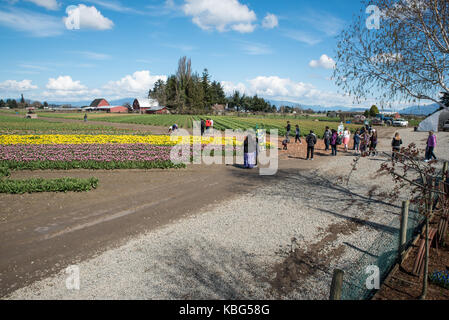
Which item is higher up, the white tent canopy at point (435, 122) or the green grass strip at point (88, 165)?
the white tent canopy at point (435, 122)

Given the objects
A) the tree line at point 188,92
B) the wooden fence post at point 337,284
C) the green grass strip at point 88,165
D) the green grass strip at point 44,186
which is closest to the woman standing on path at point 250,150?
the green grass strip at point 88,165

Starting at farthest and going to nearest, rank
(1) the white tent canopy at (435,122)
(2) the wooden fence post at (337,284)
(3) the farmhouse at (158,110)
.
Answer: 1. (3) the farmhouse at (158,110)
2. (1) the white tent canopy at (435,122)
3. (2) the wooden fence post at (337,284)

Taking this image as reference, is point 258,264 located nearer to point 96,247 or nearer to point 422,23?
point 96,247

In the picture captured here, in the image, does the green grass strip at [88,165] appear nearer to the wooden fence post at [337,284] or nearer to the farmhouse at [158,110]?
the wooden fence post at [337,284]

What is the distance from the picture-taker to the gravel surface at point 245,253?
463cm

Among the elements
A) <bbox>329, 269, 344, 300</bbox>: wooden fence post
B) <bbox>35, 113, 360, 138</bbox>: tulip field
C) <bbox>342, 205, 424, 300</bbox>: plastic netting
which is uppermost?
<bbox>35, 113, 360, 138</bbox>: tulip field

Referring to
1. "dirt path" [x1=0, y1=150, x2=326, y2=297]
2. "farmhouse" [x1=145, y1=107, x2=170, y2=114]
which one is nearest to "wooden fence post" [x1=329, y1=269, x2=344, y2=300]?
"dirt path" [x1=0, y1=150, x2=326, y2=297]

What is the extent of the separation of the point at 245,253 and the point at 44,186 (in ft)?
26.5

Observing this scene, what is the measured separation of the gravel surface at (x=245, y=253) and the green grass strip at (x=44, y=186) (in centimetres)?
472

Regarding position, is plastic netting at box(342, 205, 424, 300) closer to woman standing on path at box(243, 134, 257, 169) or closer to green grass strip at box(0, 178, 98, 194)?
woman standing on path at box(243, 134, 257, 169)

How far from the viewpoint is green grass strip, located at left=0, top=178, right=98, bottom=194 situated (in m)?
9.44

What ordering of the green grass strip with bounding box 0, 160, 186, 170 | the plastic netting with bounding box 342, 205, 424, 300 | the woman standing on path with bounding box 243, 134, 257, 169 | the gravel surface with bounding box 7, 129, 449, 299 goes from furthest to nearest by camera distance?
1. the woman standing on path with bounding box 243, 134, 257, 169
2. the green grass strip with bounding box 0, 160, 186, 170
3. the gravel surface with bounding box 7, 129, 449, 299
4. the plastic netting with bounding box 342, 205, 424, 300

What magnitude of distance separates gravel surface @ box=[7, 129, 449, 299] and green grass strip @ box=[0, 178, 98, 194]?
15.5 feet

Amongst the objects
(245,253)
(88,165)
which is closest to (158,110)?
(88,165)
